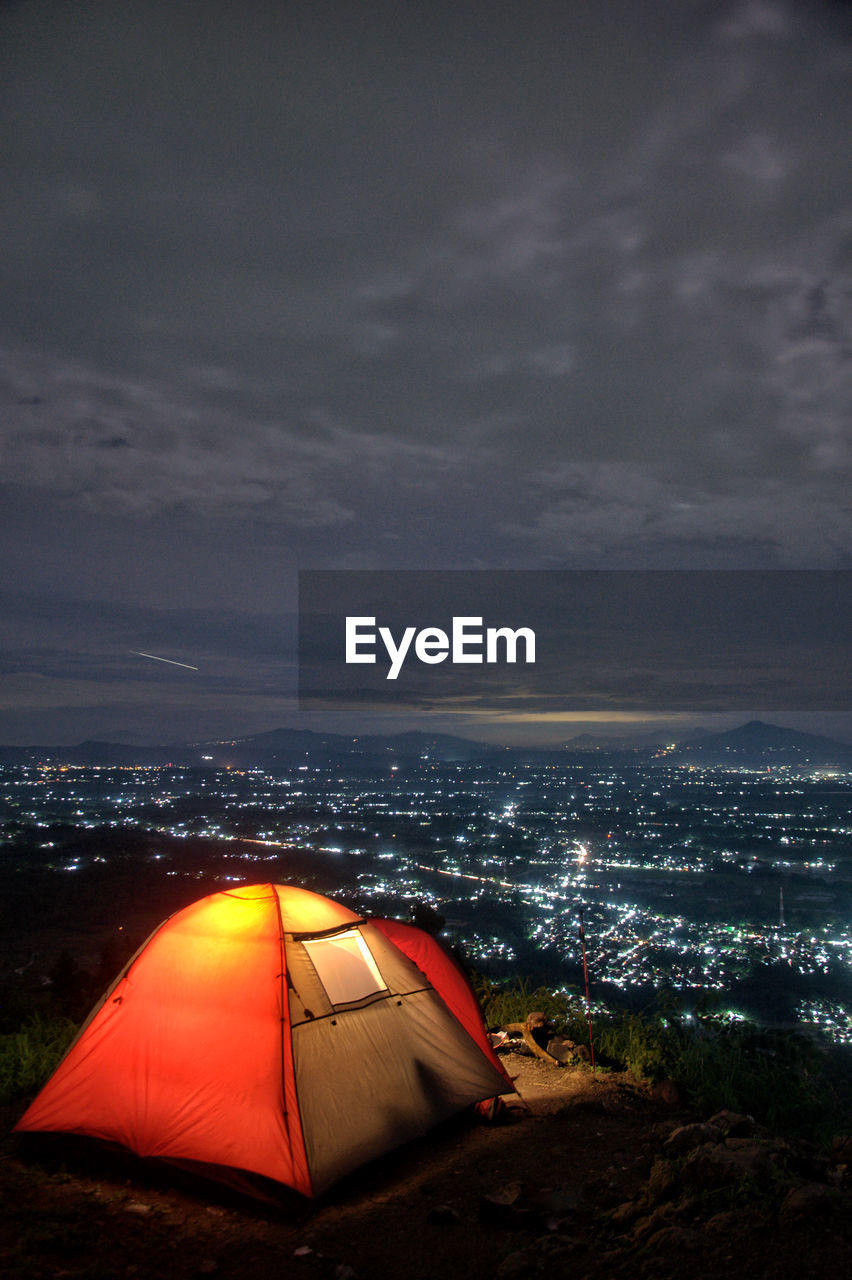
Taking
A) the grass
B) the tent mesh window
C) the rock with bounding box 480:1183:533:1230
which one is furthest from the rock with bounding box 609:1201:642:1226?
the grass

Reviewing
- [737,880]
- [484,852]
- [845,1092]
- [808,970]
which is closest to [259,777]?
[484,852]

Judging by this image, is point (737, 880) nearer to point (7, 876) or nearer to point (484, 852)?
point (484, 852)

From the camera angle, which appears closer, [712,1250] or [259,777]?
[712,1250]

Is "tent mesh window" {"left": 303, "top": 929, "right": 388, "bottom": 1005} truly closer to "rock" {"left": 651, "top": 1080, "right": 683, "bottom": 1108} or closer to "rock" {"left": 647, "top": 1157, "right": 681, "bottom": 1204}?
"rock" {"left": 647, "top": 1157, "right": 681, "bottom": 1204}

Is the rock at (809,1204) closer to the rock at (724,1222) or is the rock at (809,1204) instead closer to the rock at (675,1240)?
the rock at (724,1222)

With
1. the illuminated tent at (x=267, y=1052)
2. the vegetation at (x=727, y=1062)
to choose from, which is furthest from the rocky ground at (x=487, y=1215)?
the vegetation at (x=727, y=1062)

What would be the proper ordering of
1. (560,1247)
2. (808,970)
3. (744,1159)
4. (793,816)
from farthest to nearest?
1. (793,816)
2. (808,970)
3. (744,1159)
4. (560,1247)

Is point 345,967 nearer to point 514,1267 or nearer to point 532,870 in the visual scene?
point 514,1267
